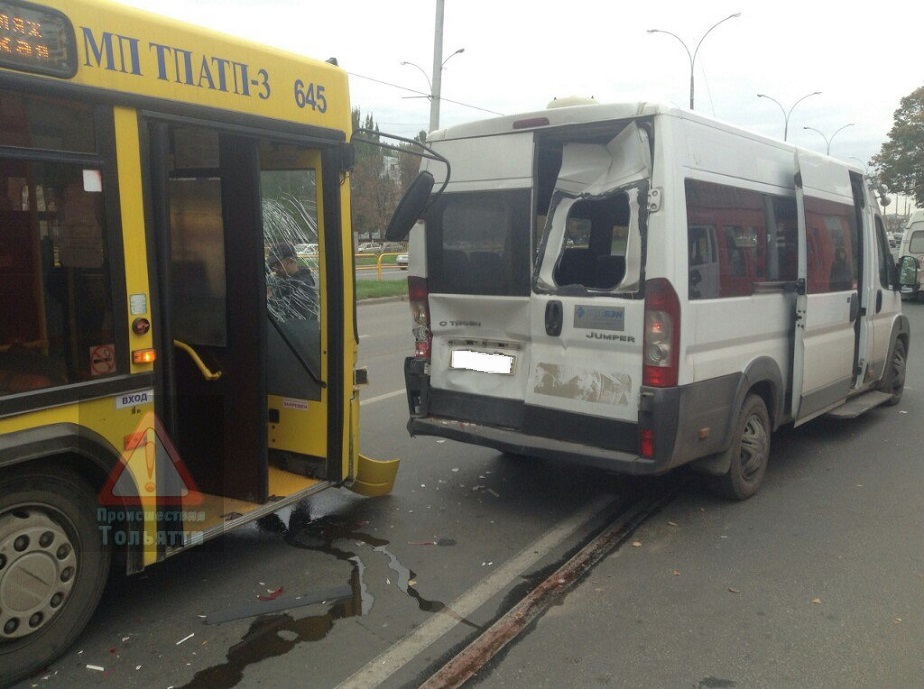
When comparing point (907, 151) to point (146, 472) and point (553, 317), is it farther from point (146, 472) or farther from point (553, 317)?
point (146, 472)

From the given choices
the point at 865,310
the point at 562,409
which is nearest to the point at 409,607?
the point at 562,409

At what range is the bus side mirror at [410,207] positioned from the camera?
4789 millimetres

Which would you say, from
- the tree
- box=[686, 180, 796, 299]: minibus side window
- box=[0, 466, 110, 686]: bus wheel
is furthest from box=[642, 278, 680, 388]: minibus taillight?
the tree

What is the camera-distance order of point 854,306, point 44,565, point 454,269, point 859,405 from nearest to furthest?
point 44,565
point 454,269
point 854,306
point 859,405

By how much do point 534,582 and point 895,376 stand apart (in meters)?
6.10

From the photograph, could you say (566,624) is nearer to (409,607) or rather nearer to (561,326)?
(409,607)

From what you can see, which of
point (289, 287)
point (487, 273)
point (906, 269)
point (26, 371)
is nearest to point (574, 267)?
point (487, 273)

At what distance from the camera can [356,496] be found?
5699 millimetres

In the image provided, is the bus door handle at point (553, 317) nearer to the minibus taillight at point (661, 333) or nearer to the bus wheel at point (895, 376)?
the minibus taillight at point (661, 333)

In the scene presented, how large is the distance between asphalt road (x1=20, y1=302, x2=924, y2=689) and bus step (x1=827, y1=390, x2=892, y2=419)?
0.90 m

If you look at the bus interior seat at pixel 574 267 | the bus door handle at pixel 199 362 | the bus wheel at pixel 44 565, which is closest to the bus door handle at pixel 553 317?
the bus interior seat at pixel 574 267

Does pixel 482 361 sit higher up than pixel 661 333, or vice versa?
pixel 661 333

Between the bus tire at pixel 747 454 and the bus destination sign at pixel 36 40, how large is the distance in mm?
4335

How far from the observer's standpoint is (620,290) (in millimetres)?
4867
